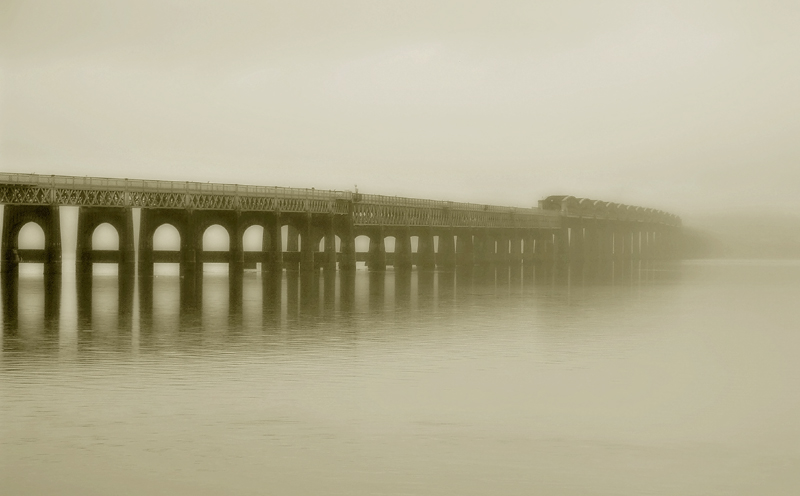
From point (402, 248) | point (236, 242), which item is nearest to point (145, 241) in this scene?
point (236, 242)

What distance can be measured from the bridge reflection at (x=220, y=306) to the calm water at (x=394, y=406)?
1.48ft

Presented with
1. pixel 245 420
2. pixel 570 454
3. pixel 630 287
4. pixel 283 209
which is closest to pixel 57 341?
pixel 245 420

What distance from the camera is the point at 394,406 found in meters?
25.4

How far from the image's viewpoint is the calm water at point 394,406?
18844mm

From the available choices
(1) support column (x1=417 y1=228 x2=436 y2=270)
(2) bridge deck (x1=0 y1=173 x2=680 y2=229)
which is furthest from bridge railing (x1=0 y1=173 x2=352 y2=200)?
(1) support column (x1=417 y1=228 x2=436 y2=270)

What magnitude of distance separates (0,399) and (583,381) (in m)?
15.8

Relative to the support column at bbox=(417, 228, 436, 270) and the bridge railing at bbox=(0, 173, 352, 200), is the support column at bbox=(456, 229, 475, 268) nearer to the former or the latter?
the support column at bbox=(417, 228, 436, 270)

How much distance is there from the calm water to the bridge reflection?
45 cm

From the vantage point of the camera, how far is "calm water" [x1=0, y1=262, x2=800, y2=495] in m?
18.8

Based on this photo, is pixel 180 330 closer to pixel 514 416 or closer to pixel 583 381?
pixel 583 381

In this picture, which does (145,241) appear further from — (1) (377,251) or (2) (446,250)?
(2) (446,250)

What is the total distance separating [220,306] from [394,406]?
3695 cm

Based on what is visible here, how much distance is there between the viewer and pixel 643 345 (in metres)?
41.0

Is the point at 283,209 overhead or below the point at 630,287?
overhead
